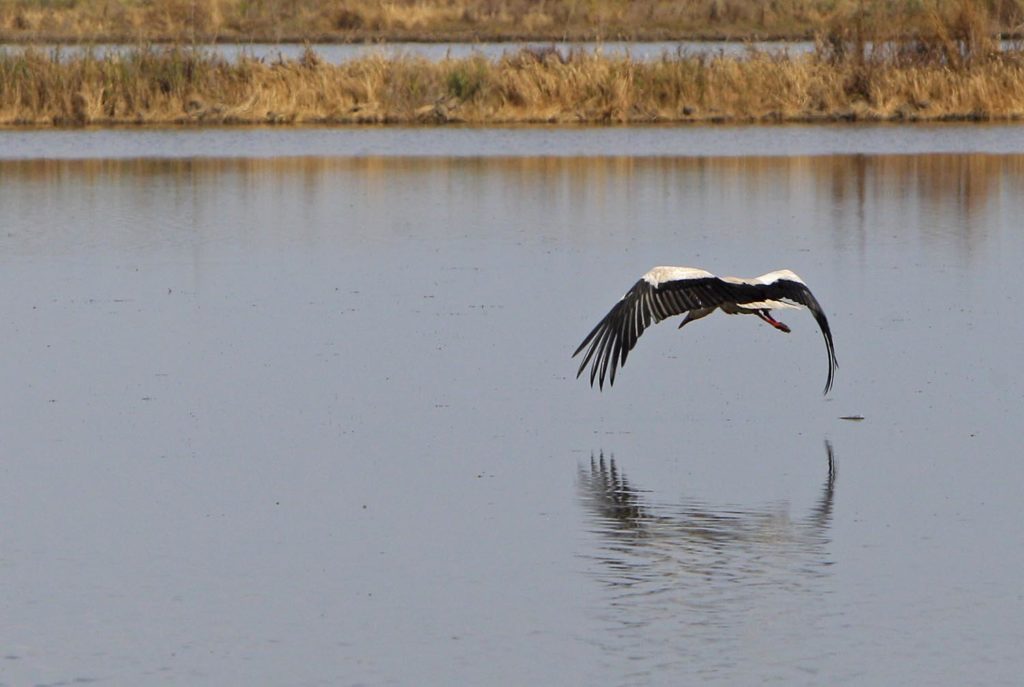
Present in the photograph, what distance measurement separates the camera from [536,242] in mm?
18078

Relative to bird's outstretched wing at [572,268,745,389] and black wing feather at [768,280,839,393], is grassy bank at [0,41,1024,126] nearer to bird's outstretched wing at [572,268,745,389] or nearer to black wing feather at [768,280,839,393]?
black wing feather at [768,280,839,393]

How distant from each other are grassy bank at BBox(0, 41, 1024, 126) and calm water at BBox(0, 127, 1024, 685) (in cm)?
1223

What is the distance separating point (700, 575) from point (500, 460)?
2170mm

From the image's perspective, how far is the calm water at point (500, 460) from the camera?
701 centimetres

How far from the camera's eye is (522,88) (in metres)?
31.9

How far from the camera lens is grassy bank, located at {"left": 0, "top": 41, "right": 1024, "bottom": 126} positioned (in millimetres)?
31547

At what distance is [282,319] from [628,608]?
6.96 m

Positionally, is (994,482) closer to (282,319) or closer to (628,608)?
(628,608)

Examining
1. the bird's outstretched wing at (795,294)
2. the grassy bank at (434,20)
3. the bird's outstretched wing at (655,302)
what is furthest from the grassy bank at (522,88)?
the bird's outstretched wing at (655,302)

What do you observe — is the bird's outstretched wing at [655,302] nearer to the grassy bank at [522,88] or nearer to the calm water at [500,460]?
the calm water at [500,460]

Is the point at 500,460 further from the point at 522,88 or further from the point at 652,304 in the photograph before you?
the point at 522,88

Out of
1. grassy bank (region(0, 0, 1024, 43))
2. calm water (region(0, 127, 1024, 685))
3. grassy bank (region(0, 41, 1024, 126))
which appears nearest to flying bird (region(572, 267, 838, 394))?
calm water (region(0, 127, 1024, 685))

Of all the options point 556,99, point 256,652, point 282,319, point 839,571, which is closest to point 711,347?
point 282,319

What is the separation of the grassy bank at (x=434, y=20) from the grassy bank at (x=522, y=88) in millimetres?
16736
